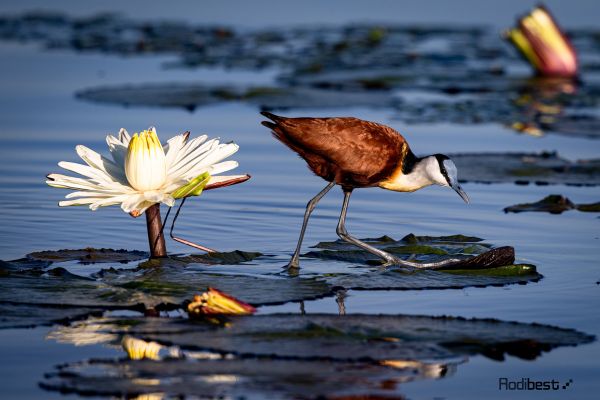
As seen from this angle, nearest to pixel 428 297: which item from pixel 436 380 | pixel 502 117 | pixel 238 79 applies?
pixel 436 380

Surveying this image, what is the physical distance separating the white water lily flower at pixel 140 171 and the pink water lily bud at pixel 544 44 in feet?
31.4

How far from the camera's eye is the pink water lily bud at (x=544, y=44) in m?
15.4

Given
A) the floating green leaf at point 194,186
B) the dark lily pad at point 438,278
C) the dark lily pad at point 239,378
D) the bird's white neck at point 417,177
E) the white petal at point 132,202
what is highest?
the bird's white neck at point 417,177

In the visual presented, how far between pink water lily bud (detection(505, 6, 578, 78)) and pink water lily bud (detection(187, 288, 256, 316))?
1070 cm

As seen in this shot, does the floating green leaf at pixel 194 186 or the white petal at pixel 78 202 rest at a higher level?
the floating green leaf at pixel 194 186

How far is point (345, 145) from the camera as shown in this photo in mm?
7238

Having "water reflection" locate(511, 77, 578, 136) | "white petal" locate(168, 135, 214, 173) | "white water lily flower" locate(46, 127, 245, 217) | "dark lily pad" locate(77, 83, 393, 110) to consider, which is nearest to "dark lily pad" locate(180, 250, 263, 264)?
"white water lily flower" locate(46, 127, 245, 217)

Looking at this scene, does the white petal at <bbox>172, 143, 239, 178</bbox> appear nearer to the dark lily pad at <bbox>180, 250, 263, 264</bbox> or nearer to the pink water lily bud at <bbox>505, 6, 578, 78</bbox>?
the dark lily pad at <bbox>180, 250, 263, 264</bbox>

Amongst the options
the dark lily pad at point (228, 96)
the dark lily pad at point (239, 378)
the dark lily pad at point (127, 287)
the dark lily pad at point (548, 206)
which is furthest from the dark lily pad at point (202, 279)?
the dark lily pad at point (228, 96)

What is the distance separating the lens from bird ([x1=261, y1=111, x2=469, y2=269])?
722 cm

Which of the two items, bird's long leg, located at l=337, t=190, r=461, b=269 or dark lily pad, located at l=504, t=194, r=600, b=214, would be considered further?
dark lily pad, located at l=504, t=194, r=600, b=214

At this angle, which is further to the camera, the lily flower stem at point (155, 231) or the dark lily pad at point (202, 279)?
the lily flower stem at point (155, 231)

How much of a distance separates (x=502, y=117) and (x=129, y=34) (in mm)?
10026

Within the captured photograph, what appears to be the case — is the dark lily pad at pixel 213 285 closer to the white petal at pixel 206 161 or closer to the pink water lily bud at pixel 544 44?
the white petal at pixel 206 161
